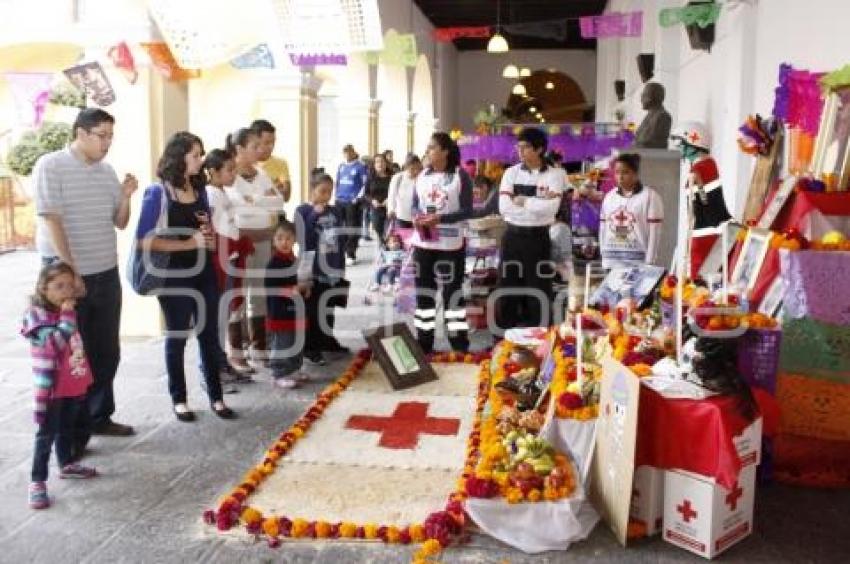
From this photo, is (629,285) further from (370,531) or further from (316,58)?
(316,58)

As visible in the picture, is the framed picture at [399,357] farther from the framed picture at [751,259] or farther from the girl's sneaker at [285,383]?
the framed picture at [751,259]

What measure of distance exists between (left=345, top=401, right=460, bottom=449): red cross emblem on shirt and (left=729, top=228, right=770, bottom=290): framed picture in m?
1.61

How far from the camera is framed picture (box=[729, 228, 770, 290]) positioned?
13.5ft

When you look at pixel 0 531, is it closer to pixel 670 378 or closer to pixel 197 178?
pixel 197 178

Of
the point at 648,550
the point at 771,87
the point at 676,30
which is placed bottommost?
the point at 648,550

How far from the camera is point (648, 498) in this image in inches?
134

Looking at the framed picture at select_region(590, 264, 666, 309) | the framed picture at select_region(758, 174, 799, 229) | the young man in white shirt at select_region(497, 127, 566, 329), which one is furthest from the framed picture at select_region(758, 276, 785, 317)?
the young man in white shirt at select_region(497, 127, 566, 329)

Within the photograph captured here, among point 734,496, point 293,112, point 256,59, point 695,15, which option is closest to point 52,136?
point 293,112

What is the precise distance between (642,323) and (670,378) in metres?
1.07

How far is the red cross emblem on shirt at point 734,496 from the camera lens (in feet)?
10.8

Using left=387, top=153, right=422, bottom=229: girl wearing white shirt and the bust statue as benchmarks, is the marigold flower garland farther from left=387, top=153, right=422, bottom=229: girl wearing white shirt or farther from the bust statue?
the bust statue

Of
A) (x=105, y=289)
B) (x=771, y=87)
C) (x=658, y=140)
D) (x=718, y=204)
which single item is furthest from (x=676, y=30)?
(x=105, y=289)

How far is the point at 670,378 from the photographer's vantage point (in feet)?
11.3

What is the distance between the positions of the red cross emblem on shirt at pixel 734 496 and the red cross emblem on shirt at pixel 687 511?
0.44 ft
